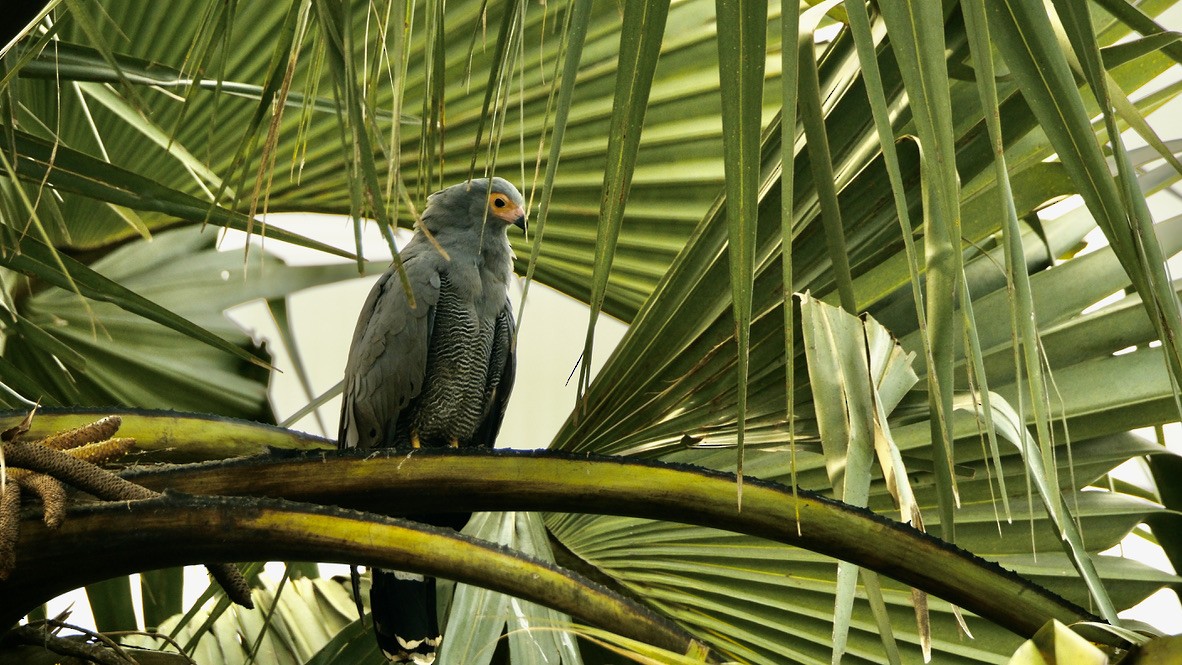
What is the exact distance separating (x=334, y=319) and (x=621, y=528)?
249 cm

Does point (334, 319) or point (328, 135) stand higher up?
point (334, 319)

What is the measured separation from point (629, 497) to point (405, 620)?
1.07 meters

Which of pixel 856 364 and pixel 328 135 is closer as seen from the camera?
pixel 856 364

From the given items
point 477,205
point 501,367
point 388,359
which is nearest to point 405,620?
point 388,359

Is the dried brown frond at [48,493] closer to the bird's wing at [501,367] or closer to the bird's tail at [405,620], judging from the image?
the bird's tail at [405,620]

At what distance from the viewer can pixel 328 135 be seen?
2.11 meters

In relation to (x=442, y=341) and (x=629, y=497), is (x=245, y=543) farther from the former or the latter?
(x=442, y=341)

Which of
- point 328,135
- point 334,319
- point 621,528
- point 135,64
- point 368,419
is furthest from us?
point 334,319

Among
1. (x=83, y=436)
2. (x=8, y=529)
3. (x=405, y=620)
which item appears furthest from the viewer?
(x=405, y=620)

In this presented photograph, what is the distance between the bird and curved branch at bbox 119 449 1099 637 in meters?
1.33

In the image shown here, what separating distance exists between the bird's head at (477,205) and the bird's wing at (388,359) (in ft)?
0.83

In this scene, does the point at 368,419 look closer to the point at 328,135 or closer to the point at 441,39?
the point at 328,135

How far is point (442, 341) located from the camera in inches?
102

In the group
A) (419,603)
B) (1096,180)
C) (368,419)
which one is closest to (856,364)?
(1096,180)
